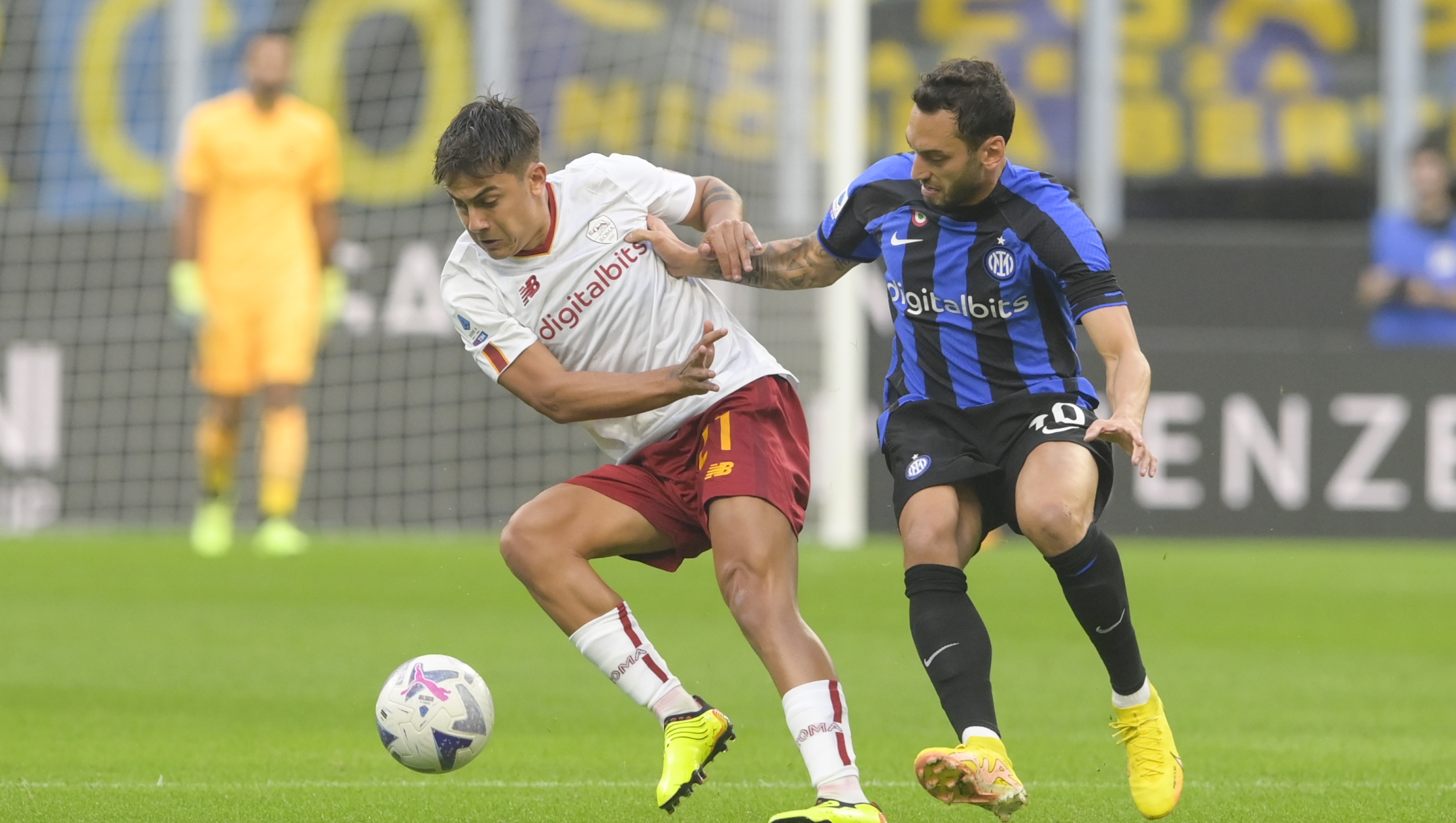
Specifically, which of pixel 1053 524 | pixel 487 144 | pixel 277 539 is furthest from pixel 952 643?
pixel 277 539

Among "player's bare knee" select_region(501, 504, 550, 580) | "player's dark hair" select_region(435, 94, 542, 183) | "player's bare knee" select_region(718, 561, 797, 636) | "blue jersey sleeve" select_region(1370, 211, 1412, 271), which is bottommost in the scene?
"player's bare knee" select_region(718, 561, 797, 636)

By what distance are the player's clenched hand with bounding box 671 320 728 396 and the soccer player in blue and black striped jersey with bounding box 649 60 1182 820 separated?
0.51 metres

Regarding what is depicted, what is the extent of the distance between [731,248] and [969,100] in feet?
2.52

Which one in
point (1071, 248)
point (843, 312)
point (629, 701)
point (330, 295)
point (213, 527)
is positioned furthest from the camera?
point (330, 295)

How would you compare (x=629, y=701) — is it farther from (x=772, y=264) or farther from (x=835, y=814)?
(x=835, y=814)

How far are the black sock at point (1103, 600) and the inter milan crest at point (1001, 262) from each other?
644mm

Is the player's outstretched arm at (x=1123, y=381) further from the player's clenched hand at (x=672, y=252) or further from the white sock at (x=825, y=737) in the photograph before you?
the player's clenched hand at (x=672, y=252)

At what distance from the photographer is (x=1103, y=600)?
5012mm

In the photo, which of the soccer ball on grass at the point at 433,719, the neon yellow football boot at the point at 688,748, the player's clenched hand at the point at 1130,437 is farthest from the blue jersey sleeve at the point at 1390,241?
the soccer ball on grass at the point at 433,719

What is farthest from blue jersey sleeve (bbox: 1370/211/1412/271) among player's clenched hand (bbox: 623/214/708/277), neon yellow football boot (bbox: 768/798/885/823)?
neon yellow football boot (bbox: 768/798/885/823)

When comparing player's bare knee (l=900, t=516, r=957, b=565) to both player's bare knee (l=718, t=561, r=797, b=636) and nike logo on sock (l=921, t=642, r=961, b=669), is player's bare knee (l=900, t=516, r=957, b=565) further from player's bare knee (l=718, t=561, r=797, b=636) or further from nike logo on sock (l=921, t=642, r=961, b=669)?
player's bare knee (l=718, t=561, r=797, b=636)

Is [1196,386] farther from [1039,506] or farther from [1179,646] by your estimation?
[1039,506]

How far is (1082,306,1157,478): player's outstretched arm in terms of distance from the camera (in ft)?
15.1

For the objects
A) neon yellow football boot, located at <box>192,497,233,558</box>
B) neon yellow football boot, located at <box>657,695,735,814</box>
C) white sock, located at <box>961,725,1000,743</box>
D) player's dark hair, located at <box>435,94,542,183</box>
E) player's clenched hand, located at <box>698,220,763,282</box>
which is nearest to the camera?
white sock, located at <box>961,725,1000,743</box>
